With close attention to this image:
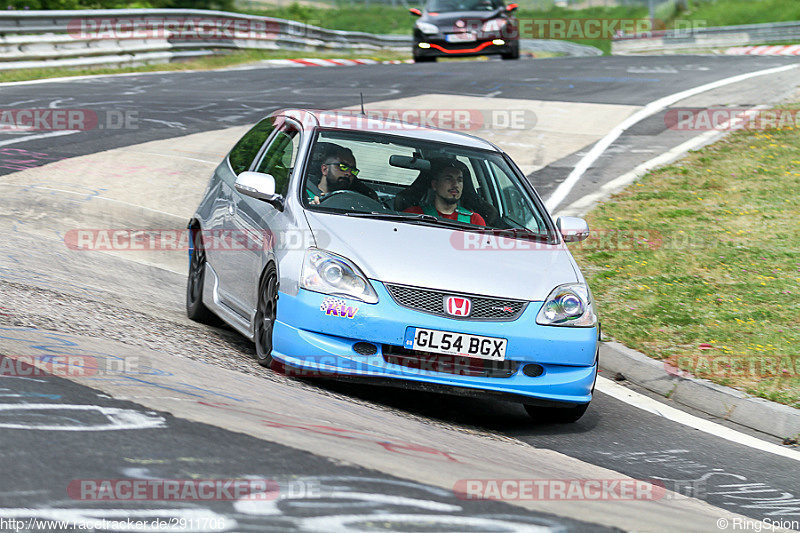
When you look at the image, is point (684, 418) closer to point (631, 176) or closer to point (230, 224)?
point (230, 224)

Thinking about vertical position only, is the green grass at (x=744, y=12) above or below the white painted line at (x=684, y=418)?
above

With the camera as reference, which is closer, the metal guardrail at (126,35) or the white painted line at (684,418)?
the white painted line at (684,418)

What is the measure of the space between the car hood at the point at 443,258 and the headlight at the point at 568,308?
0.05 metres

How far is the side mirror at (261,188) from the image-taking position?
691 cm

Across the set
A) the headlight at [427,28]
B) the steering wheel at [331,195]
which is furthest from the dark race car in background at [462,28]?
the steering wheel at [331,195]

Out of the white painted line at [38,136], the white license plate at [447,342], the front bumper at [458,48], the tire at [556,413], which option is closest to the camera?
the white license plate at [447,342]

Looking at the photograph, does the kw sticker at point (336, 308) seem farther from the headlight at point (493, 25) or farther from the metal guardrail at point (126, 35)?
the headlight at point (493, 25)

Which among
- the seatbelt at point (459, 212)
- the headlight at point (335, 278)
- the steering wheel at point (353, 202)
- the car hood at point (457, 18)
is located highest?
the car hood at point (457, 18)

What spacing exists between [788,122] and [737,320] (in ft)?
30.7

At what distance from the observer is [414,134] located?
7652mm

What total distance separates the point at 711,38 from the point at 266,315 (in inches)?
1381

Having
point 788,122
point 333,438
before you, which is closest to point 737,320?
point 333,438

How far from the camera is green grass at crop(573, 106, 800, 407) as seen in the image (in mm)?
7949

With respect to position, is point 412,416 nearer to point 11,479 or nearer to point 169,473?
point 169,473
